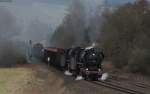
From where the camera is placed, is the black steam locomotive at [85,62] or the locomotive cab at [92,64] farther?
the black steam locomotive at [85,62]

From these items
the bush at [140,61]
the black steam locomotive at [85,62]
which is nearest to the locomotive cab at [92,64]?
the black steam locomotive at [85,62]

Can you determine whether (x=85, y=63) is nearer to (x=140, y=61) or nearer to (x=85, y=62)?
(x=85, y=62)

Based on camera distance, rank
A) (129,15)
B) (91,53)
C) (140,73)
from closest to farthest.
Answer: (91,53)
(140,73)
(129,15)

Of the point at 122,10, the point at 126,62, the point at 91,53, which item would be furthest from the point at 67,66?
the point at 122,10

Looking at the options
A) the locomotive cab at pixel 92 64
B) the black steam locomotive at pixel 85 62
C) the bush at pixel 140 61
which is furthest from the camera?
the bush at pixel 140 61

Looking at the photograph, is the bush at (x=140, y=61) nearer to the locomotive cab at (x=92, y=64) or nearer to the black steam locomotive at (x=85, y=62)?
the black steam locomotive at (x=85, y=62)

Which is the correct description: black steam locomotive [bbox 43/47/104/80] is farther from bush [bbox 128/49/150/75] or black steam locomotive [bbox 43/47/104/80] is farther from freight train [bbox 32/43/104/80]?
bush [bbox 128/49/150/75]

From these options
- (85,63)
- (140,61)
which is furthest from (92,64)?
(140,61)

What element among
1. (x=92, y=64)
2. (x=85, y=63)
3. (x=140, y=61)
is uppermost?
(x=85, y=63)

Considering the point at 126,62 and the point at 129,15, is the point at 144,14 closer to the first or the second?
the point at 129,15

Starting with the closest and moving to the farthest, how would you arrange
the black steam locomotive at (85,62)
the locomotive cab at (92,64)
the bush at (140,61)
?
1. the locomotive cab at (92,64)
2. the black steam locomotive at (85,62)
3. the bush at (140,61)

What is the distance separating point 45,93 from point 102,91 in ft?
19.5

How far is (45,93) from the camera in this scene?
91.4 feet

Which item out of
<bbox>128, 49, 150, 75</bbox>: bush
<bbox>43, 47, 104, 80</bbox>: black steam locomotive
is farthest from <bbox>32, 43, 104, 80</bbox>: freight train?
<bbox>128, 49, 150, 75</bbox>: bush
